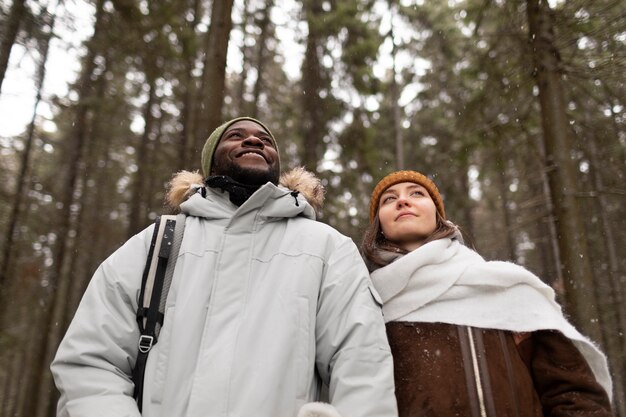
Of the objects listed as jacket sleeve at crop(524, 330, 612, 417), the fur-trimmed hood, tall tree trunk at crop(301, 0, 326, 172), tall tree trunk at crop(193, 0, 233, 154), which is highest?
tall tree trunk at crop(301, 0, 326, 172)

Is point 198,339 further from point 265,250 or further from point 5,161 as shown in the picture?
point 5,161

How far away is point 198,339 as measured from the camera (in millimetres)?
2352

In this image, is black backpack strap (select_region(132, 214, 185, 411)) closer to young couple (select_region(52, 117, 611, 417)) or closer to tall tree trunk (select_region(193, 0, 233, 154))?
young couple (select_region(52, 117, 611, 417))

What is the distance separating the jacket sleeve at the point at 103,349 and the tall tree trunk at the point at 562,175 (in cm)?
499

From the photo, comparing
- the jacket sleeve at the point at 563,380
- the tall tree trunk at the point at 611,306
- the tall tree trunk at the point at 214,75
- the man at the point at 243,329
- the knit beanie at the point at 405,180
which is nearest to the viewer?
the man at the point at 243,329

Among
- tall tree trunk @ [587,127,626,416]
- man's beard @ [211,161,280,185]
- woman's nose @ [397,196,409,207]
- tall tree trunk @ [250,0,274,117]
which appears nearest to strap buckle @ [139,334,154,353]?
man's beard @ [211,161,280,185]

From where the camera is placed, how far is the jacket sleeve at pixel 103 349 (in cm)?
221

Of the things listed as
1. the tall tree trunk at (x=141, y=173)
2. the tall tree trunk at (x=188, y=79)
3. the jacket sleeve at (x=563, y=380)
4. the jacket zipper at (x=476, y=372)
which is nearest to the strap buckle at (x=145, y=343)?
the jacket zipper at (x=476, y=372)

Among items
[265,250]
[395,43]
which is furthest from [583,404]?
[395,43]

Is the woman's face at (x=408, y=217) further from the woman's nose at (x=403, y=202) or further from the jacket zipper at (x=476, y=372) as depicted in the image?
the jacket zipper at (x=476, y=372)

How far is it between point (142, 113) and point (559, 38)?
363 inches

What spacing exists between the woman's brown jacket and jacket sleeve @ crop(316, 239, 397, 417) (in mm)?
356

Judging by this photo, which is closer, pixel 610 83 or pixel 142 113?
pixel 610 83

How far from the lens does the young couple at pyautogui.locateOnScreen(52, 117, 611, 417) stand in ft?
7.30
